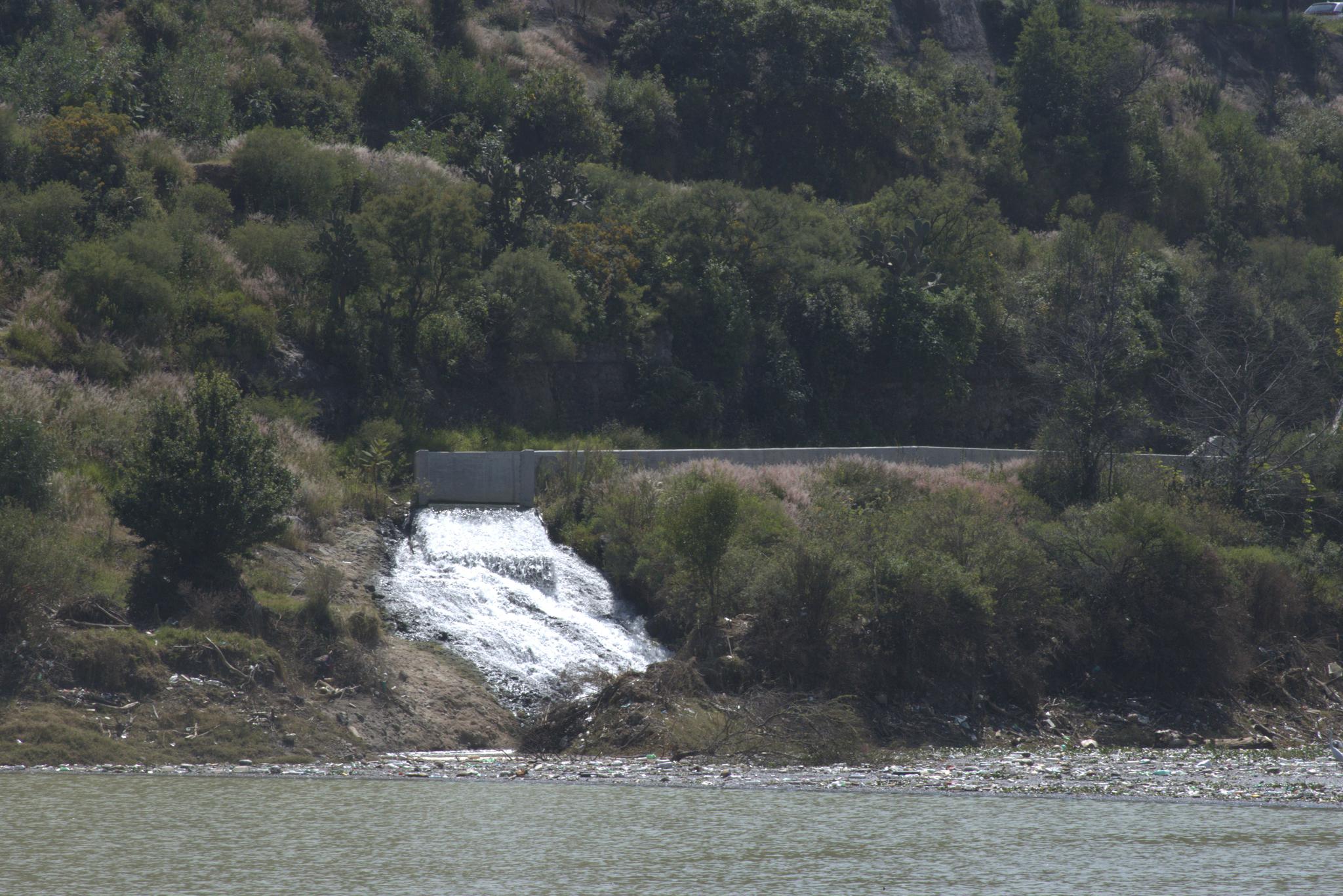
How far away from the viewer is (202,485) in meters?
27.2

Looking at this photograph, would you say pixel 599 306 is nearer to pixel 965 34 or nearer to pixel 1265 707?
pixel 1265 707

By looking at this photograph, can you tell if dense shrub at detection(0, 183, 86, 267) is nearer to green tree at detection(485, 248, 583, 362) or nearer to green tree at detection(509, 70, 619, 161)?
green tree at detection(485, 248, 583, 362)

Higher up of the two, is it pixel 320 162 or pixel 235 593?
pixel 320 162

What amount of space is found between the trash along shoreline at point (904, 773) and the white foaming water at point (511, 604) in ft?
12.0

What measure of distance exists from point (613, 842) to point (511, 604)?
49.7 feet

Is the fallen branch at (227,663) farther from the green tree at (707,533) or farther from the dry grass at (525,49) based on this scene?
the dry grass at (525,49)

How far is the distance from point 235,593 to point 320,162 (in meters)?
25.3

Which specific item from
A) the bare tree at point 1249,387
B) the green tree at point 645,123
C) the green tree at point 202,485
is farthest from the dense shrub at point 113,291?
the green tree at point 645,123

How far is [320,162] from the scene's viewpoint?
49.0m

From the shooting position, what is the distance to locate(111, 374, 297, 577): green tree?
27234 mm

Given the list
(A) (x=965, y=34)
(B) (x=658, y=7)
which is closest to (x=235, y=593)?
(B) (x=658, y=7)

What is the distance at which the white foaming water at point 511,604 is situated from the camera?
30188 mm

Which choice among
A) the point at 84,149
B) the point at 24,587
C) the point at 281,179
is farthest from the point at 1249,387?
the point at 84,149

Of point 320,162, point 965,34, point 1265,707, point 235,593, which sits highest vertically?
point 965,34
